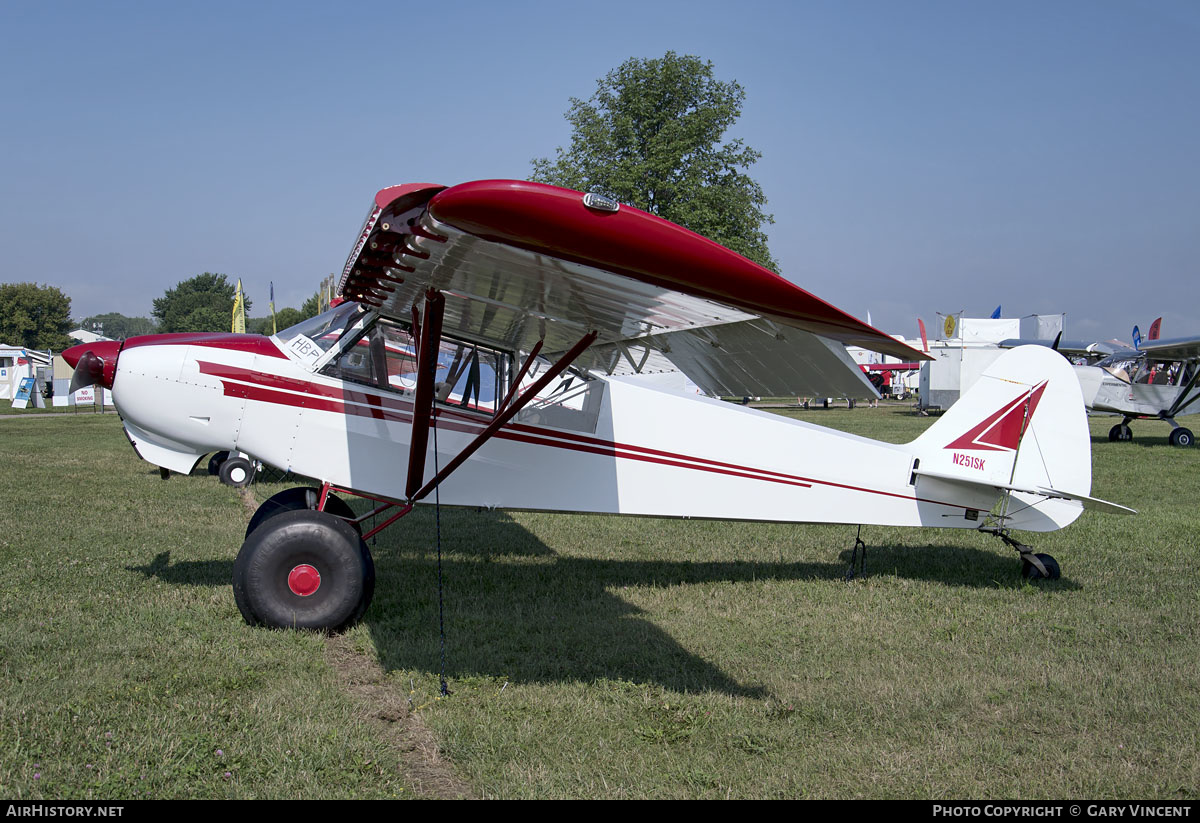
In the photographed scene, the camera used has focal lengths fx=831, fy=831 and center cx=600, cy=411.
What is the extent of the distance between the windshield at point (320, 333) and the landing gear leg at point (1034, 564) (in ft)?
18.1

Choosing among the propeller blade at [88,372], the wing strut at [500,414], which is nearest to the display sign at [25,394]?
the propeller blade at [88,372]

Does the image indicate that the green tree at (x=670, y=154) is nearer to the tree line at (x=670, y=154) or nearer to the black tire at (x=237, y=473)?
the tree line at (x=670, y=154)

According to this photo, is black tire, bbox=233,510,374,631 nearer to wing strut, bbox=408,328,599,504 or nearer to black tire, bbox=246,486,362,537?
wing strut, bbox=408,328,599,504

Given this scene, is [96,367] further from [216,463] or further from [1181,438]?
[1181,438]

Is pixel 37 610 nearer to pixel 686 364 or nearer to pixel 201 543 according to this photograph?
pixel 201 543

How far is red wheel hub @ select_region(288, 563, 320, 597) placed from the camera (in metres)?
5.28

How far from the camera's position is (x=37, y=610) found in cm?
564

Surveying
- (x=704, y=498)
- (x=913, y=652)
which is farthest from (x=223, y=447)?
(x=913, y=652)

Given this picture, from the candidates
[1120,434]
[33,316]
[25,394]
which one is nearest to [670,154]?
[1120,434]

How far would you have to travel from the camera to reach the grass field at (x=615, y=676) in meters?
3.54

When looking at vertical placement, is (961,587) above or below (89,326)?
below

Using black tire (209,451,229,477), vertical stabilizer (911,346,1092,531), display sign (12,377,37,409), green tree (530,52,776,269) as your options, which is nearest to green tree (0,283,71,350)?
display sign (12,377,37,409)

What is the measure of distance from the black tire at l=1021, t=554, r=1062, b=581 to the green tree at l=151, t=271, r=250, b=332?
124 meters

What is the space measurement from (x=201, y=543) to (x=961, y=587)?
7038 mm
